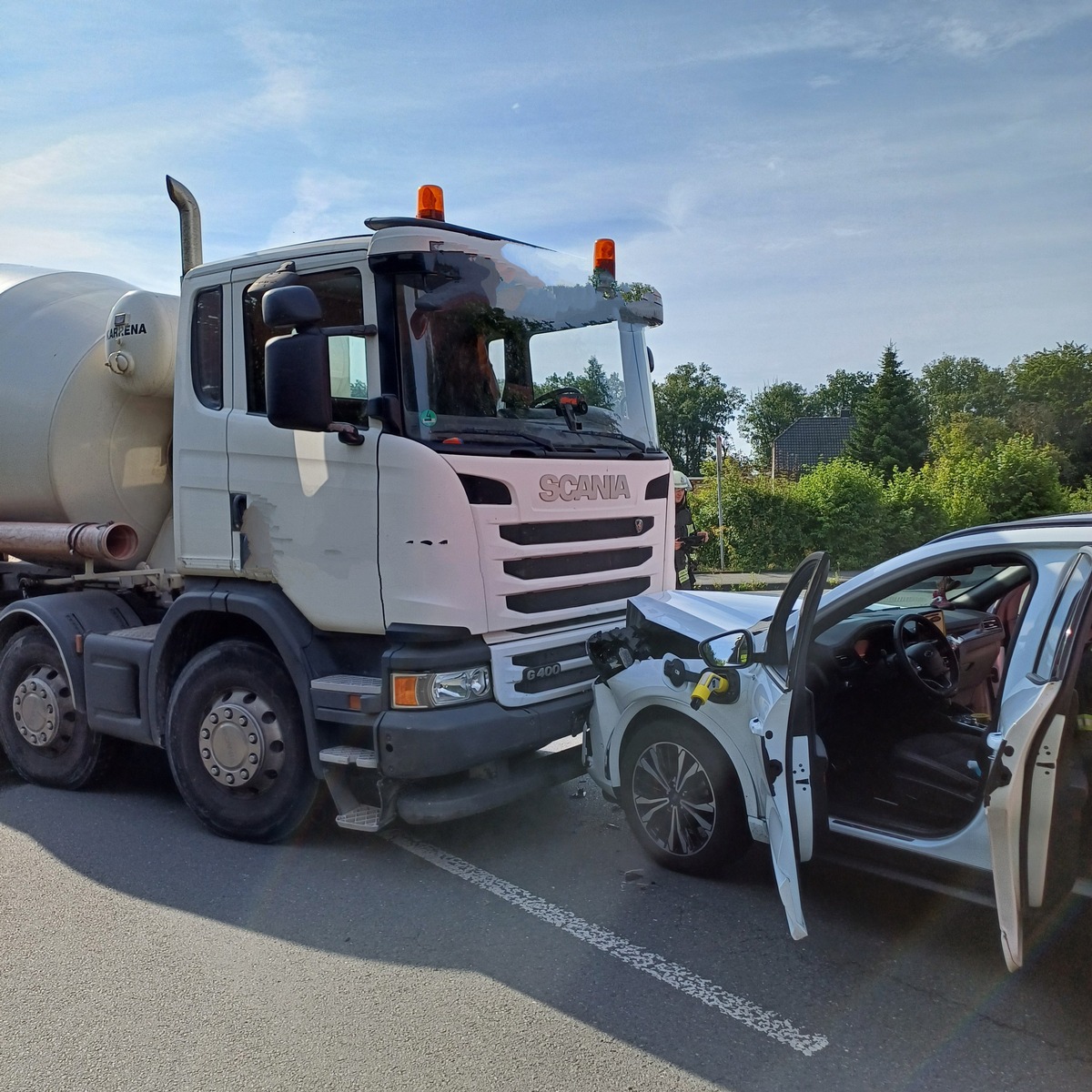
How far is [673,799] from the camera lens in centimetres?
450

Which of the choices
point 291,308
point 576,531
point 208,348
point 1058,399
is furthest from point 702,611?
point 1058,399

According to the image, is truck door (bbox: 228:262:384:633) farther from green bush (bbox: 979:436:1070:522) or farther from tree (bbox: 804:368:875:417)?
tree (bbox: 804:368:875:417)

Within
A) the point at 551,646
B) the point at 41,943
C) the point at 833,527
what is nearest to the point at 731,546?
the point at 833,527

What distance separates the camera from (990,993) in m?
3.51

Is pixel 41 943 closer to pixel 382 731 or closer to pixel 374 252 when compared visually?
pixel 382 731

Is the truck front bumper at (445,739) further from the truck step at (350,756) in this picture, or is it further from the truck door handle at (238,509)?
the truck door handle at (238,509)

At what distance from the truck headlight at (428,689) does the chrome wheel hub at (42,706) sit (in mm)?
2747

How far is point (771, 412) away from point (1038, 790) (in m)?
109

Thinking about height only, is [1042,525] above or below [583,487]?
below

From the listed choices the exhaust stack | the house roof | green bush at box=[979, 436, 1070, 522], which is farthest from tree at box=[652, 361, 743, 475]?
the exhaust stack

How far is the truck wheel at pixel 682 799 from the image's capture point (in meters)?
4.30

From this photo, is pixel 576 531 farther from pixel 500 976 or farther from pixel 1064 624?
pixel 1064 624

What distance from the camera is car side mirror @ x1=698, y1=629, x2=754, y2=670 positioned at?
4137mm

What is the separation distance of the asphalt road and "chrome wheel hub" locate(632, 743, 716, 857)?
0.69 ft
